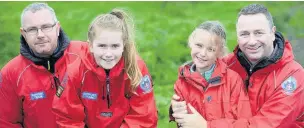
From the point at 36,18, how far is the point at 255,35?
6.51ft

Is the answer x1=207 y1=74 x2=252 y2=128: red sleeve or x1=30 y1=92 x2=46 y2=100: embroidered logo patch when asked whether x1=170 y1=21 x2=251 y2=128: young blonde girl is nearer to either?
x1=207 y1=74 x2=252 y2=128: red sleeve

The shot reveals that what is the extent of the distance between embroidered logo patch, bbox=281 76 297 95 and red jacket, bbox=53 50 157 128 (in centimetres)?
119

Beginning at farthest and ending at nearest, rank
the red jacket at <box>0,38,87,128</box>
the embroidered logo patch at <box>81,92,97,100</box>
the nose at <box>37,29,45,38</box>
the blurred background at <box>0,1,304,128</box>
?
the blurred background at <box>0,1,304,128</box> → the red jacket at <box>0,38,87,128</box> → the nose at <box>37,29,45,38</box> → the embroidered logo patch at <box>81,92,97,100</box>

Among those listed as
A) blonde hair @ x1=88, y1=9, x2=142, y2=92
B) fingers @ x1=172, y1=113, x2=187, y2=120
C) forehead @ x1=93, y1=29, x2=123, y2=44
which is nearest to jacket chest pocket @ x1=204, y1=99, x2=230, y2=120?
fingers @ x1=172, y1=113, x2=187, y2=120

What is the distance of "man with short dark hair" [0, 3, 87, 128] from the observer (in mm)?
5145

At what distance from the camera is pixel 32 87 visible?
5191 mm

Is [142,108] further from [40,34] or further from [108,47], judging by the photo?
[40,34]

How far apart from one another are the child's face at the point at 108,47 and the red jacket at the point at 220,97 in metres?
0.69

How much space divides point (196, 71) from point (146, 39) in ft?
14.6

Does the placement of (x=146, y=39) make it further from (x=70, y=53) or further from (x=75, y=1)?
(x=70, y=53)

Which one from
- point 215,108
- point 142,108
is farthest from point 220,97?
point 142,108

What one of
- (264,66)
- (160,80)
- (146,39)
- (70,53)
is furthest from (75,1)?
(264,66)

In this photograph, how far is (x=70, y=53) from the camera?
528 centimetres

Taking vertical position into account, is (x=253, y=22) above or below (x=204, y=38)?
above
